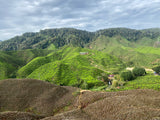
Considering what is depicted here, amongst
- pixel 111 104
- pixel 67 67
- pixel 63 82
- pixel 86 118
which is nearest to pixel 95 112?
pixel 86 118

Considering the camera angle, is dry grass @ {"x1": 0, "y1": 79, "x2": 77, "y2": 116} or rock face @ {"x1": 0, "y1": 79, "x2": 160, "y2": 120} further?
dry grass @ {"x1": 0, "y1": 79, "x2": 77, "y2": 116}

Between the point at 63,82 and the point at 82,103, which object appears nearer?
the point at 82,103

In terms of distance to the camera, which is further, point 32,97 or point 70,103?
point 32,97

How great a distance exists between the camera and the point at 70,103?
36062 mm

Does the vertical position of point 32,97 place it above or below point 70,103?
above

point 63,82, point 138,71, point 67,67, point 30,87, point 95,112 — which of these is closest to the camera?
point 95,112

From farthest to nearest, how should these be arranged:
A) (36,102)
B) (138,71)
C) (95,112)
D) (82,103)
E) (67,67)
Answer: (67,67) → (138,71) → (36,102) → (82,103) → (95,112)

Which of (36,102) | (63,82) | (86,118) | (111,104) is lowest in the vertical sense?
(63,82)

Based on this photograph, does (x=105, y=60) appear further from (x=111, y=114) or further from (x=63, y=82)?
(x=111, y=114)

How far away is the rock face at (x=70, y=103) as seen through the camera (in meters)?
21.8

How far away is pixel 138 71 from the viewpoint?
3797 inches

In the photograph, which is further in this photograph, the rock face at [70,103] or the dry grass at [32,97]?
the dry grass at [32,97]

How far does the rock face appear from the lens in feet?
71.6

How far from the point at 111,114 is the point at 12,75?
398ft
